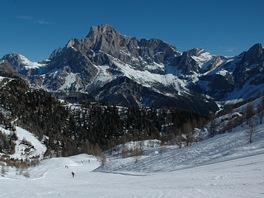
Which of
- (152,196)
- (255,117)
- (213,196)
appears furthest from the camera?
(255,117)

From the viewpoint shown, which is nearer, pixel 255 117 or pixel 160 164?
pixel 160 164

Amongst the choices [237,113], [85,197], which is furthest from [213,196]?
[237,113]

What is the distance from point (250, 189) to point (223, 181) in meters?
7.75

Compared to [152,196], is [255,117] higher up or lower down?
higher up

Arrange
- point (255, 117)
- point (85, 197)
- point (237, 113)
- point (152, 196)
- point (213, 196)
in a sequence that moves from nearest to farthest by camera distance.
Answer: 1. point (213, 196)
2. point (152, 196)
3. point (85, 197)
4. point (255, 117)
5. point (237, 113)

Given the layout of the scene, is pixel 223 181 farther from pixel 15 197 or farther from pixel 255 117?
pixel 255 117

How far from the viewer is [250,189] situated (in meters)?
31.3

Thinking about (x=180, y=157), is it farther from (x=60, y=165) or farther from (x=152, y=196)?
(x=60, y=165)

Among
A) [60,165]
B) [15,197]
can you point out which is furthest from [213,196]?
[60,165]

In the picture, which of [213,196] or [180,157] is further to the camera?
[180,157]

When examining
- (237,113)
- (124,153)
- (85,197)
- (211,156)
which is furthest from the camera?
(237,113)

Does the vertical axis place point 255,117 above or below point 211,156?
above

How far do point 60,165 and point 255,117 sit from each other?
100 meters

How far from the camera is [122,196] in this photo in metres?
37.8
